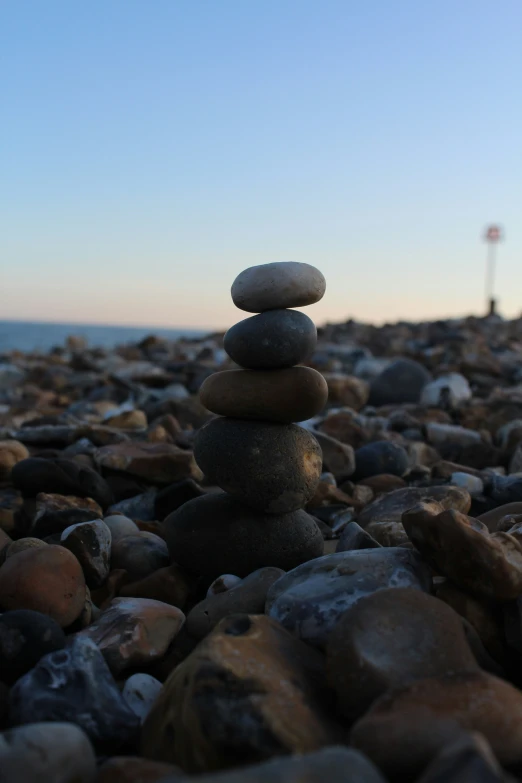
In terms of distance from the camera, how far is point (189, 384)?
10.1 meters

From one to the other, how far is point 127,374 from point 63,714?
9432 mm

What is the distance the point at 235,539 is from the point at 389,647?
4.32ft

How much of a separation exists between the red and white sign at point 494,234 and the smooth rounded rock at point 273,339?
33.6 m

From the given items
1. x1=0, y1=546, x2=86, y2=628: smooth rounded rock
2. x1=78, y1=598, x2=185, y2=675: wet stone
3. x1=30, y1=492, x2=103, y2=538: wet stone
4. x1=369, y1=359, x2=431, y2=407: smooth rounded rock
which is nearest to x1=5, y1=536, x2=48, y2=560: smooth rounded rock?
x1=0, y1=546, x2=86, y2=628: smooth rounded rock

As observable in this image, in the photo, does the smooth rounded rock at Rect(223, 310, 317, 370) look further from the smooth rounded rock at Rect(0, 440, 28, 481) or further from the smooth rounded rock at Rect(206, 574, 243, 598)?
the smooth rounded rock at Rect(0, 440, 28, 481)

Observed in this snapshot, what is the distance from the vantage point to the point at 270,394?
321cm

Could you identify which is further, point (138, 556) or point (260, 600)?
point (138, 556)

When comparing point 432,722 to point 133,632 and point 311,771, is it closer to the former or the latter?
point 311,771

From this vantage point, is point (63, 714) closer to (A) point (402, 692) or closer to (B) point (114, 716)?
(B) point (114, 716)

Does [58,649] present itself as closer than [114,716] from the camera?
No

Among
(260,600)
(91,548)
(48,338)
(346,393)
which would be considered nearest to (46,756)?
(260,600)

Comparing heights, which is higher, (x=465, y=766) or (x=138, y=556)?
(x=465, y=766)

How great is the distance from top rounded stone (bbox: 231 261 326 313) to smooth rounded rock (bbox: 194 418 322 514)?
0.52 m

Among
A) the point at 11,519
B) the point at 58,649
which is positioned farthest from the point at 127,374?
the point at 58,649
